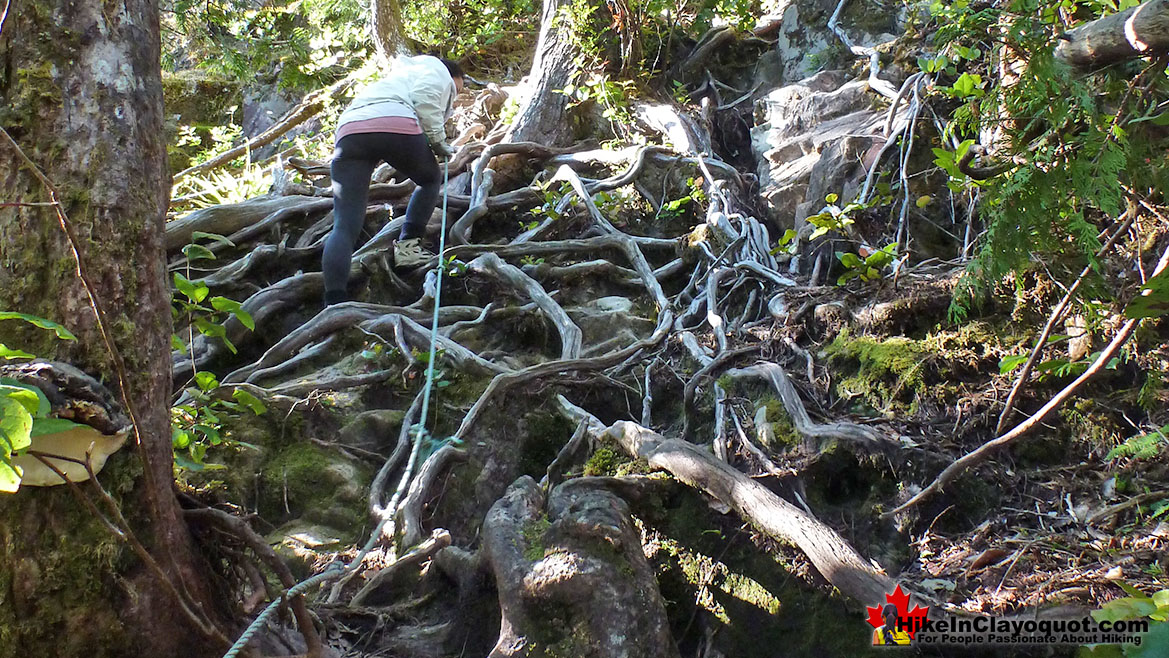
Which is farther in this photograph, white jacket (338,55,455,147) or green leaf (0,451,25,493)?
white jacket (338,55,455,147)

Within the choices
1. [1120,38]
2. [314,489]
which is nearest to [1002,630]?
[1120,38]

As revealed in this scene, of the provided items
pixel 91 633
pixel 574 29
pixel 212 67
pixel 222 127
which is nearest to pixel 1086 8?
pixel 91 633

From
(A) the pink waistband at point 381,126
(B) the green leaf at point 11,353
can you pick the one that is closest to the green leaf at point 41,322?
(B) the green leaf at point 11,353

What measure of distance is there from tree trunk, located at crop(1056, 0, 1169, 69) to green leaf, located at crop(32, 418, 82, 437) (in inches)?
98.7

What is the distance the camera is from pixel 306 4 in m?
7.77

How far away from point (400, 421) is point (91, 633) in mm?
1743

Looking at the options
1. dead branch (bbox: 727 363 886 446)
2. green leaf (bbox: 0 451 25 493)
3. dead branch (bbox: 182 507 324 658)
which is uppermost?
green leaf (bbox: 0 451 25 493)

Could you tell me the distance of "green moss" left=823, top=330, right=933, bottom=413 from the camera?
2.68m

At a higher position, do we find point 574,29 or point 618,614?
point 574,29

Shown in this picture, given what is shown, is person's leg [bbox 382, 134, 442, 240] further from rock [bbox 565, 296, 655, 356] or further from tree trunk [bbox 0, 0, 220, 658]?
tree trunk [bbox 0, 0, 220, 658]

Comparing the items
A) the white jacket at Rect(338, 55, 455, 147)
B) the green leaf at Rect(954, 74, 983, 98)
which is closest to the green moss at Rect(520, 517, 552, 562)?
the green leaf at Rect(954, 74, 983, 98)

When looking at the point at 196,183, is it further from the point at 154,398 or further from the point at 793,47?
the point at 154,398

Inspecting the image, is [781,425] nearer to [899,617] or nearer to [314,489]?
[899,617]

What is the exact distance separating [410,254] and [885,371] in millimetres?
2748
